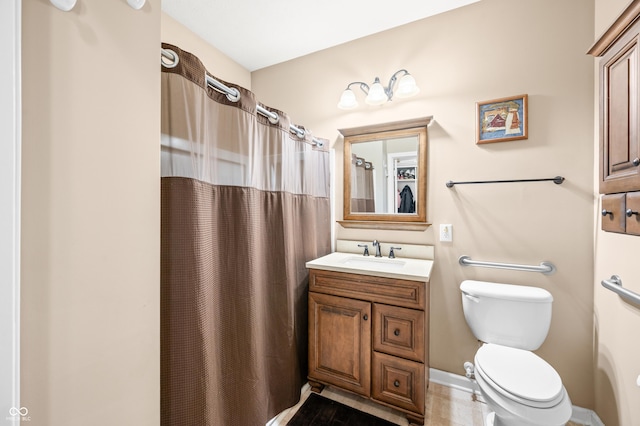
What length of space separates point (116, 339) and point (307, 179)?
144cm

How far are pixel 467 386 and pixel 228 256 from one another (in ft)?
6.12

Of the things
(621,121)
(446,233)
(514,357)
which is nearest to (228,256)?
(446,233)

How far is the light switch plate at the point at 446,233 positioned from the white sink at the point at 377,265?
0.20 metres

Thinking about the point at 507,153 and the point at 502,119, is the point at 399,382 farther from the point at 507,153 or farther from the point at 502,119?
the point at 502,119

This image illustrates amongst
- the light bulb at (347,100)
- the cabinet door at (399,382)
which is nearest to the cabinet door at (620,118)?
the cabinet door at (399,382)

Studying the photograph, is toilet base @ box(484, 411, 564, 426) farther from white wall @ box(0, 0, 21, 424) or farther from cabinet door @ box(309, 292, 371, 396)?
white wall @ box(0, 0, 21, 424)

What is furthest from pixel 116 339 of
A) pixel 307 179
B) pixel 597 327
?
pixel 597 327

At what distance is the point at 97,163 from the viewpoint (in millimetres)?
682

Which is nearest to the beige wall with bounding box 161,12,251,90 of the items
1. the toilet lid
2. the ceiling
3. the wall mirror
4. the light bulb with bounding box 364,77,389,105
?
the ceiling

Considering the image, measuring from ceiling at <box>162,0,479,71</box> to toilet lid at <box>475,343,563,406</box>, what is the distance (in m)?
2.28

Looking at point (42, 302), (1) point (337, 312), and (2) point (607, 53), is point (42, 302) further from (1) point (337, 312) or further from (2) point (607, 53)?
(2) point (607, 53)

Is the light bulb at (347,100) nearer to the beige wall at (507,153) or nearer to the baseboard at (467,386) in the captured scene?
the beige wall at (507,153)

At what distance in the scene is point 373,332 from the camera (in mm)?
1565

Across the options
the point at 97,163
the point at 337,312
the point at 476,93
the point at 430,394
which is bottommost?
the point at 430,394
